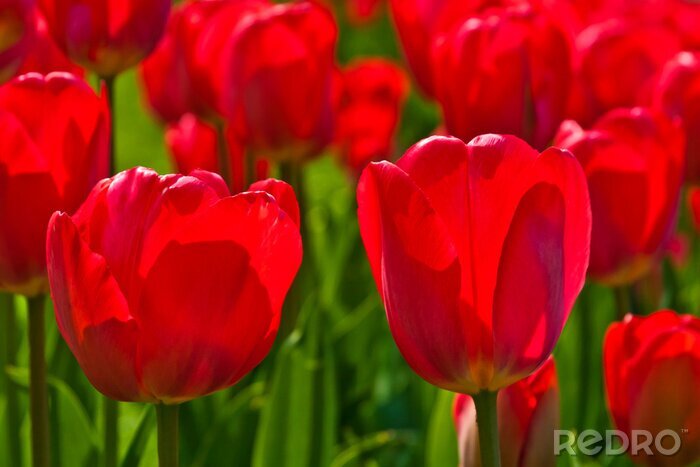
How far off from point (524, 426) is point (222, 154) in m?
0.77

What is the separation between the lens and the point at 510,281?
726 millimetres

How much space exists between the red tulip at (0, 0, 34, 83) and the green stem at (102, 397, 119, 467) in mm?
310

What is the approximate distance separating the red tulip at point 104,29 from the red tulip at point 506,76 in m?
0.29

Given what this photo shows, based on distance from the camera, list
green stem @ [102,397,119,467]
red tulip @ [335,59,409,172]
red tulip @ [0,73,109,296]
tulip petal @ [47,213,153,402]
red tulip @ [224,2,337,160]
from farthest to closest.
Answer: red tulip @ [335,59,409,172] → red tulip @ [224,2,337,160] → green stem @ [102,397,119,467] → red tulip @ [0,73,109,296] → tulip petal @ [47,213,153,402]

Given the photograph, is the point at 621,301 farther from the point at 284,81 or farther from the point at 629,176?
the point at 284,81

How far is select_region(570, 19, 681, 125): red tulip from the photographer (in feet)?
4.50

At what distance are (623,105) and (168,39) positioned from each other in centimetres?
62

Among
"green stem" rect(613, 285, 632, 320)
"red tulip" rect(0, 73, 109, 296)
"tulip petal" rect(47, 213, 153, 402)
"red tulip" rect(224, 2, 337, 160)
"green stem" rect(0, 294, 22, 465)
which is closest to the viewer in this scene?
"tulip petal" rect(47, 213, 153, 402)

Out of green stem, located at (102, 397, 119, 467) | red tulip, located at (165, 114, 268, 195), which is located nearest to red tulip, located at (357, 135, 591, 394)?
green stem, located at (102, 397, 119, 467)

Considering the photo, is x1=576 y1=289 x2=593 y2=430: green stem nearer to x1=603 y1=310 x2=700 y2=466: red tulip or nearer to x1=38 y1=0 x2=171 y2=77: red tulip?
x1=603 y1=310 x2=700 y2=466: red tulip

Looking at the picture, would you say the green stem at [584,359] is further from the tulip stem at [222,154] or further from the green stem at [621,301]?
the tulip stem at [222,154]

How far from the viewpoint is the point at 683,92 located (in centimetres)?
126

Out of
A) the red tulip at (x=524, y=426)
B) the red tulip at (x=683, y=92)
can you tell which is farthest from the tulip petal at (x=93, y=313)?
the red tulip at (x=683, y=92)

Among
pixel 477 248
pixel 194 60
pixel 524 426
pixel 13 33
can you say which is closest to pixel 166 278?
pixel 477 248
